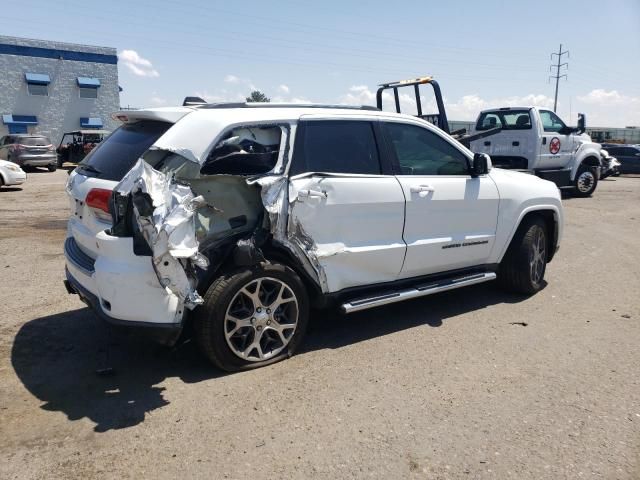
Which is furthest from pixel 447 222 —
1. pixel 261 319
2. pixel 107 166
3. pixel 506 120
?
pixel 506 120

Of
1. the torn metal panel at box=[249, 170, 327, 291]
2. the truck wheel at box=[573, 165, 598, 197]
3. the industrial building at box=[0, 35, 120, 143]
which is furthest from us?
the industrial building at box=[0, 35, 120, 143]

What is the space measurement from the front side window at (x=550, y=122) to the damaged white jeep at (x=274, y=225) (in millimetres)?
9605

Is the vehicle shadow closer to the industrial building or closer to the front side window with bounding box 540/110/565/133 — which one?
the front side window with bounding box 540/110/565/133

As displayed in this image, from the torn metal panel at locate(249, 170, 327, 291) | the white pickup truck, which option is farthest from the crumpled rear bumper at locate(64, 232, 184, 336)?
the white pickup truck

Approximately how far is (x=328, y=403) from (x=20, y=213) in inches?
381

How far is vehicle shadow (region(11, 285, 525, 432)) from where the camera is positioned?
349 cm

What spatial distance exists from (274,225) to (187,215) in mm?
659

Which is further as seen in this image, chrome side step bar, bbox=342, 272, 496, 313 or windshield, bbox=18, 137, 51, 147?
windshield, bbox=18, 137, 51, 147

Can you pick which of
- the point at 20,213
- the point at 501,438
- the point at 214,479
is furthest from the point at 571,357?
the point at 20,213

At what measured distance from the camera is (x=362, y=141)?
14.6 ft

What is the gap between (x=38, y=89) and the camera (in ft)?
119

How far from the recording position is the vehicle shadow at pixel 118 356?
3.49 metres

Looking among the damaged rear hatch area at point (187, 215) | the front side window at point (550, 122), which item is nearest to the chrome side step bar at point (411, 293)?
the damaged rear hatch area at point (187, 215)

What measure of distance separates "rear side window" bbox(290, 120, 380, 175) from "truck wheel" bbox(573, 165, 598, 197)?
1228 centimetres
